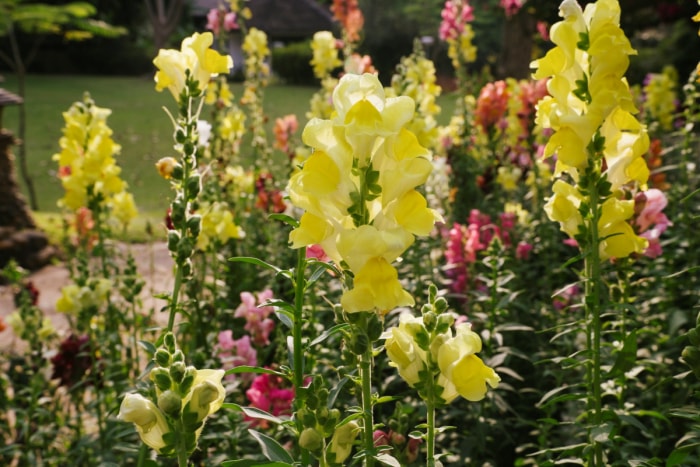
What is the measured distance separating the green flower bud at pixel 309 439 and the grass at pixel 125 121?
432cm

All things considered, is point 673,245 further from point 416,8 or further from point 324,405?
point 416,8

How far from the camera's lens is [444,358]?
1410mm

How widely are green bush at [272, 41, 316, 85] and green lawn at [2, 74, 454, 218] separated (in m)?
0.90

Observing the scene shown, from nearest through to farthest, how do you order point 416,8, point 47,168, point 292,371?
1. point 292,371
2. point 47,168
3. point 416,8

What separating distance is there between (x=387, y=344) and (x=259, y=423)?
138 centimetres

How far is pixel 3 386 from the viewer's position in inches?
139

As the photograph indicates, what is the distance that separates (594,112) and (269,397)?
1314 mm

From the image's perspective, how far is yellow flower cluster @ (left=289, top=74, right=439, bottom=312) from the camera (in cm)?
133

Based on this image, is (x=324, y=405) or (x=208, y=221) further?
(x=208, y=221)

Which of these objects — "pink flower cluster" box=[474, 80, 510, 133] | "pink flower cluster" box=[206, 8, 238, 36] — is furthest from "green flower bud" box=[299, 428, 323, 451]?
"pink flower cluster" box=[206, 8, 238, 36]

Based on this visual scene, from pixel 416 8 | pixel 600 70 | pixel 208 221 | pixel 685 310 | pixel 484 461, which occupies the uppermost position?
pixel 416 8

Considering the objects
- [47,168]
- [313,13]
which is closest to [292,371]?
[47,168]

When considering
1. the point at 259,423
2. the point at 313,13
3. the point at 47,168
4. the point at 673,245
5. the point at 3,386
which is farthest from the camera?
the point at 313,13

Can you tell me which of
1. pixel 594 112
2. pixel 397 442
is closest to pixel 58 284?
pixel 397 442
